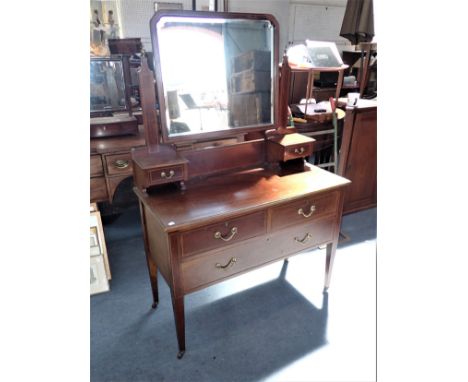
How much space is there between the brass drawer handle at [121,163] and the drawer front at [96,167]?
0.09 metres

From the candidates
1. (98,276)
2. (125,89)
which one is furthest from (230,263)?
(125,89)

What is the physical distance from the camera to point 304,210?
1.52 m

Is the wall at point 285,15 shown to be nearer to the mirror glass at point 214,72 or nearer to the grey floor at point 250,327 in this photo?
the mirror glass at point 214,72

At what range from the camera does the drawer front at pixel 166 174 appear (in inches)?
52.2

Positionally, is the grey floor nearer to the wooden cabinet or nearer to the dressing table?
the dressing table

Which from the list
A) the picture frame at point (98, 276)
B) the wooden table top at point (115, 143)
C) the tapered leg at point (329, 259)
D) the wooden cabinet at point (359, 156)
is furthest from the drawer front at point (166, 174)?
the wooden cabinet at point (359, 156)

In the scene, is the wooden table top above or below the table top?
above

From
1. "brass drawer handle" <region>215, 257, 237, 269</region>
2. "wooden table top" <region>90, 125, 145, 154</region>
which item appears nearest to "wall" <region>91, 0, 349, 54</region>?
"wooden table top" <region>90, 125, 145, 154</region>

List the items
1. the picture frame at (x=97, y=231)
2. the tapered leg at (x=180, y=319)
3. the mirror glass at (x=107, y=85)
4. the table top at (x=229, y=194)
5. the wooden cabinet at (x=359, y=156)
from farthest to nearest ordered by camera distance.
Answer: the wooden cabinet at (x=359, y=156)
the mirror glass at (x=107, y=85)
the picture frame at (x=97, y=231)
the tapered leg at (x=180, y=319)
the table top at (x=229, y=194)

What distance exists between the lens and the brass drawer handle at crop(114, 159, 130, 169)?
6.17 feet

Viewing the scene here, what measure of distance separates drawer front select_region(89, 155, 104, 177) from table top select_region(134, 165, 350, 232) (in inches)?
21.4
